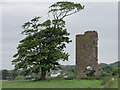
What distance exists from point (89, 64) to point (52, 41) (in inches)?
182

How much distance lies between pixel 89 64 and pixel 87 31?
328 centimetres

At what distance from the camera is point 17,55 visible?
27.9 m

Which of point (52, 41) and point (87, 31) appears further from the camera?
point (87, 31)

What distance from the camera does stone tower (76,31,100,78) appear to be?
28422 mm

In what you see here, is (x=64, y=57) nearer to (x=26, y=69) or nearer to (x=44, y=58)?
(x=44, y=58)

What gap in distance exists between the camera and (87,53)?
28.6 m

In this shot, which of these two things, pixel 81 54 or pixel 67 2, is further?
pixel 81 54

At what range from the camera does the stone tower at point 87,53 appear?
28422 millimetres

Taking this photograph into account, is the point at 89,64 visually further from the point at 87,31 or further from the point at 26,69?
the point at 26,69

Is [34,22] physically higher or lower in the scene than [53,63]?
higher

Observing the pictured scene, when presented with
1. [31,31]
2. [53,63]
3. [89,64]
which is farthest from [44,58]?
[89,64]

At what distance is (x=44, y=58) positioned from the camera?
26.0m

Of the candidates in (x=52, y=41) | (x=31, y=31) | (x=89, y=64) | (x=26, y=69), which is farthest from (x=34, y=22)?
(x=89, y=64)

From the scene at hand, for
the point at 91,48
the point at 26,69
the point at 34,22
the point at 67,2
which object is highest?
the point at 67,2
